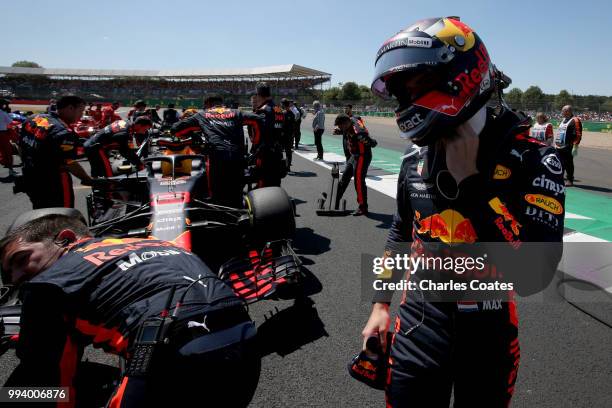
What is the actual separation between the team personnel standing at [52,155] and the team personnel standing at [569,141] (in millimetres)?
9698

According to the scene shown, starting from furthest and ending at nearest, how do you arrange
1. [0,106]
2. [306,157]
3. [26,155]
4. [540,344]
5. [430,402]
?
1. [306,157]
2. [0,106]
3. [26,155]
4. [540,344]
5. [430,402]

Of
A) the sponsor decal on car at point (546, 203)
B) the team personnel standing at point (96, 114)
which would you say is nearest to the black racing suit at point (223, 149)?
the sponsor decal on car at point (546, 203)

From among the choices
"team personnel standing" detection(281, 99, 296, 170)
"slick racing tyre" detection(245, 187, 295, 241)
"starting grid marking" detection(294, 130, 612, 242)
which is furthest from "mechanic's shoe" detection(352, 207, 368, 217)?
"team personnel standing" detection(281, 99, 296, 170)

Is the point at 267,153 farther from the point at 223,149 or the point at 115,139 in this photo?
the point at 115,139

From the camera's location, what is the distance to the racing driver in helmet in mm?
1264

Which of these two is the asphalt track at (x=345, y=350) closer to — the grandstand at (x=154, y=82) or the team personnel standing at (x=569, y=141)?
the team personnel standing at (x=569, y=141)

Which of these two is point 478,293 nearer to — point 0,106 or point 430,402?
point 430,402

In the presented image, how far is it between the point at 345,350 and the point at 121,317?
1.85m

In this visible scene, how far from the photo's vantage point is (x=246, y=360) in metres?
1.55

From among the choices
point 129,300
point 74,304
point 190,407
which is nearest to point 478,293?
point 190,407

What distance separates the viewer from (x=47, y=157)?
15.1 feet

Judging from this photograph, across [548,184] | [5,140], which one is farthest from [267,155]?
[5,140]

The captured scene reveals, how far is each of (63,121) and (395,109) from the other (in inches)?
182

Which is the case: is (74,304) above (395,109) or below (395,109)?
below
